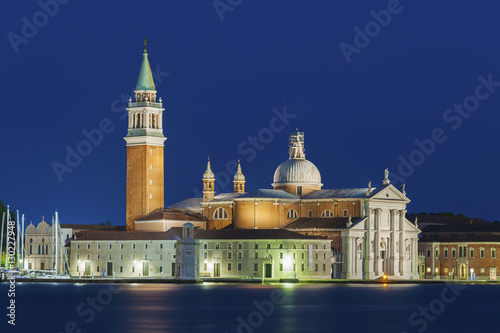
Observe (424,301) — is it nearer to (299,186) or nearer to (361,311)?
(361,311)

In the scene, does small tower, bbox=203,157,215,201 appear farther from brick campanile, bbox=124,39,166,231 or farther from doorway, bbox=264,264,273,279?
doorway, bbox=264,264,273,279

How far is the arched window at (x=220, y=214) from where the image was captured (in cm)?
11388

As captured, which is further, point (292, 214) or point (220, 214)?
point (220, 214)

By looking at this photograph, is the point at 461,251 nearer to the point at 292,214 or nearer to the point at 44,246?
the point at 292,214

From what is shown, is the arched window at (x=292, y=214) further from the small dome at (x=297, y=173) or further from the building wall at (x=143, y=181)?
the building wall at (x=143, y=181)

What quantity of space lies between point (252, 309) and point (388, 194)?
39526 mm

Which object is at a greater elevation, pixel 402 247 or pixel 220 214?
pixel 220 214

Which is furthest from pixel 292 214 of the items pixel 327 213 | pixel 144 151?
pixel 144 151

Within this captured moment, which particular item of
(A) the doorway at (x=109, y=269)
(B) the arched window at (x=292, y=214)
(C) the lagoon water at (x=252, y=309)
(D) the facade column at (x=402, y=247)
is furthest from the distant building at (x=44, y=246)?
(D) the facade column at (x=402, y=247)

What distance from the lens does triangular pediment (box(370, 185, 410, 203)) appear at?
107125 millimetres

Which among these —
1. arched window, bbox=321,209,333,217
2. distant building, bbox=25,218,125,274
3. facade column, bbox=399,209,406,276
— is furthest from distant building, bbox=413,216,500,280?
distant building, bbox=25,218,125,274

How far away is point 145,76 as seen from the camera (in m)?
112

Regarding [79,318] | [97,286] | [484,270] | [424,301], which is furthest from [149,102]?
[79,318]

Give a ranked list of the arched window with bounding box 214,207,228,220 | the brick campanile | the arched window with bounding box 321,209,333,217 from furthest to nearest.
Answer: the arched window with bounding box 214,207,228,220 < the brick campanile < the arched window with bounding box 321,209,333,217
